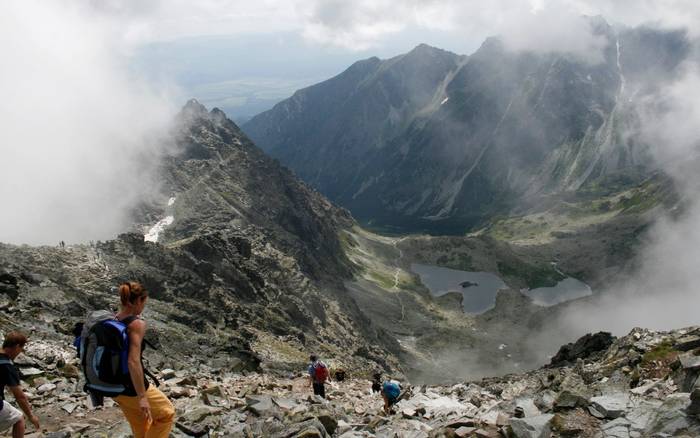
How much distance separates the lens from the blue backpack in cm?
1362

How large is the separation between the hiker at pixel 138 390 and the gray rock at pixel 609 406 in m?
14.2

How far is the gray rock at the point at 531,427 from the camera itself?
1833 cm

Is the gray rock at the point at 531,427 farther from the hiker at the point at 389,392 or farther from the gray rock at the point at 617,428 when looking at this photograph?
the hiker at the point at 389,392

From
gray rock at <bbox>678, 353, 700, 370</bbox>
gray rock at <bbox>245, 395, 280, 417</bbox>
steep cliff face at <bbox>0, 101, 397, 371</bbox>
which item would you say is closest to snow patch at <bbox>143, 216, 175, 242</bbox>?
steep cliff face at <bbox>0, 101, 397, 371</bbox>

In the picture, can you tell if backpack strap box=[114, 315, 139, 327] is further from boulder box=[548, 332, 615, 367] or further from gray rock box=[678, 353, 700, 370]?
boulder box=[548, 332, 615, 367]

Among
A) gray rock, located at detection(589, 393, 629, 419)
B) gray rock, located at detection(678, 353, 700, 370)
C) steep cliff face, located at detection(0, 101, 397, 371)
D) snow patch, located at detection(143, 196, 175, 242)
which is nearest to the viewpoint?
gray rock, located at detection(678, 353, 700, 370)

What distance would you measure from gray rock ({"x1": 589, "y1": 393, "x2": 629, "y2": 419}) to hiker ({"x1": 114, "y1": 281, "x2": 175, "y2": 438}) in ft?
46.7

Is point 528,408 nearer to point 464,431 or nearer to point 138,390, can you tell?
point 464,431

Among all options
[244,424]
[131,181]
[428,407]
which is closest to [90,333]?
[244,424]

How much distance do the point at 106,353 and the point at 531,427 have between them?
13155mm

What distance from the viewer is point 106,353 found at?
13719mm

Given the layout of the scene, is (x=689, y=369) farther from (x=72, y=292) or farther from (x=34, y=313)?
(x=72, y=292)

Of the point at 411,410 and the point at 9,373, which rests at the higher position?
the point at 411,410

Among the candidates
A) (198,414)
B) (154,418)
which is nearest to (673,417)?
(154,418)
